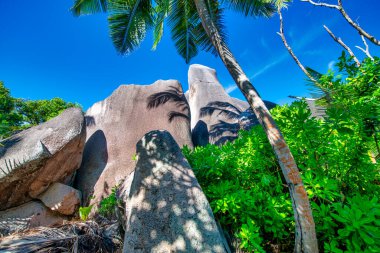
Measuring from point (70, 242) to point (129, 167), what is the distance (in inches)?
210

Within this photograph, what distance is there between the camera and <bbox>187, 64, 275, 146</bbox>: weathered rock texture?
408 inches

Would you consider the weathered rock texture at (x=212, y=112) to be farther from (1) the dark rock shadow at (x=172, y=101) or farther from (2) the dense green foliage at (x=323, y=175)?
(2) the dense green foliage at (x=323, y=175)

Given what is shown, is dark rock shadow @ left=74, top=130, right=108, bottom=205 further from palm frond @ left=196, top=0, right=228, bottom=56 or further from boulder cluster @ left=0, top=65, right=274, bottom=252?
palm frond @ left=196, top=0, right=228, bottom=56

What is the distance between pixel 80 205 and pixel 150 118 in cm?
460

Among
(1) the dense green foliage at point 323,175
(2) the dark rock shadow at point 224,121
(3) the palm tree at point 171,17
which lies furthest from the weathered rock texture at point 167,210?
(2) the dark rock shadow at point 224,121

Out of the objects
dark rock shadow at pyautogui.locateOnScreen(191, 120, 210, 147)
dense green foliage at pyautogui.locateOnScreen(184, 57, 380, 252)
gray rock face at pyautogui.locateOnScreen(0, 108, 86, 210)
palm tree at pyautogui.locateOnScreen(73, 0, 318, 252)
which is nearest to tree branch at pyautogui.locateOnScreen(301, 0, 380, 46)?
palm tree at pyautogui.locateOnScreen(73, 0, 318, 252)

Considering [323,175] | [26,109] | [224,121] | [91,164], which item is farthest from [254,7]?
[26,109]

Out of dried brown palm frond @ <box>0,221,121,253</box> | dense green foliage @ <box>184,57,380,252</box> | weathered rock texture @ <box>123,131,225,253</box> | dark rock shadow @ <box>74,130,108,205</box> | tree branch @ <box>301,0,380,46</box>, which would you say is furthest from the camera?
dark rock shadow @ <box>74,130,108,205</box>

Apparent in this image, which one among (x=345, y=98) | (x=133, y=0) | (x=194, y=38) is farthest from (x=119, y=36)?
(x=345, y=98)

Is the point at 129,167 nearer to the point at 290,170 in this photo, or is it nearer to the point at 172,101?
the point at 172,101

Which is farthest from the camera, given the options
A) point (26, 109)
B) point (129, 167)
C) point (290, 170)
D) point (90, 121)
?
point (26, 109)

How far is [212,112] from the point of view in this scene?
1305 cm

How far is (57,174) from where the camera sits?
7.37 metres

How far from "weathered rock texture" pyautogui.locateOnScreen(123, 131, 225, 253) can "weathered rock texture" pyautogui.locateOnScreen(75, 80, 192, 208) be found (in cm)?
574
